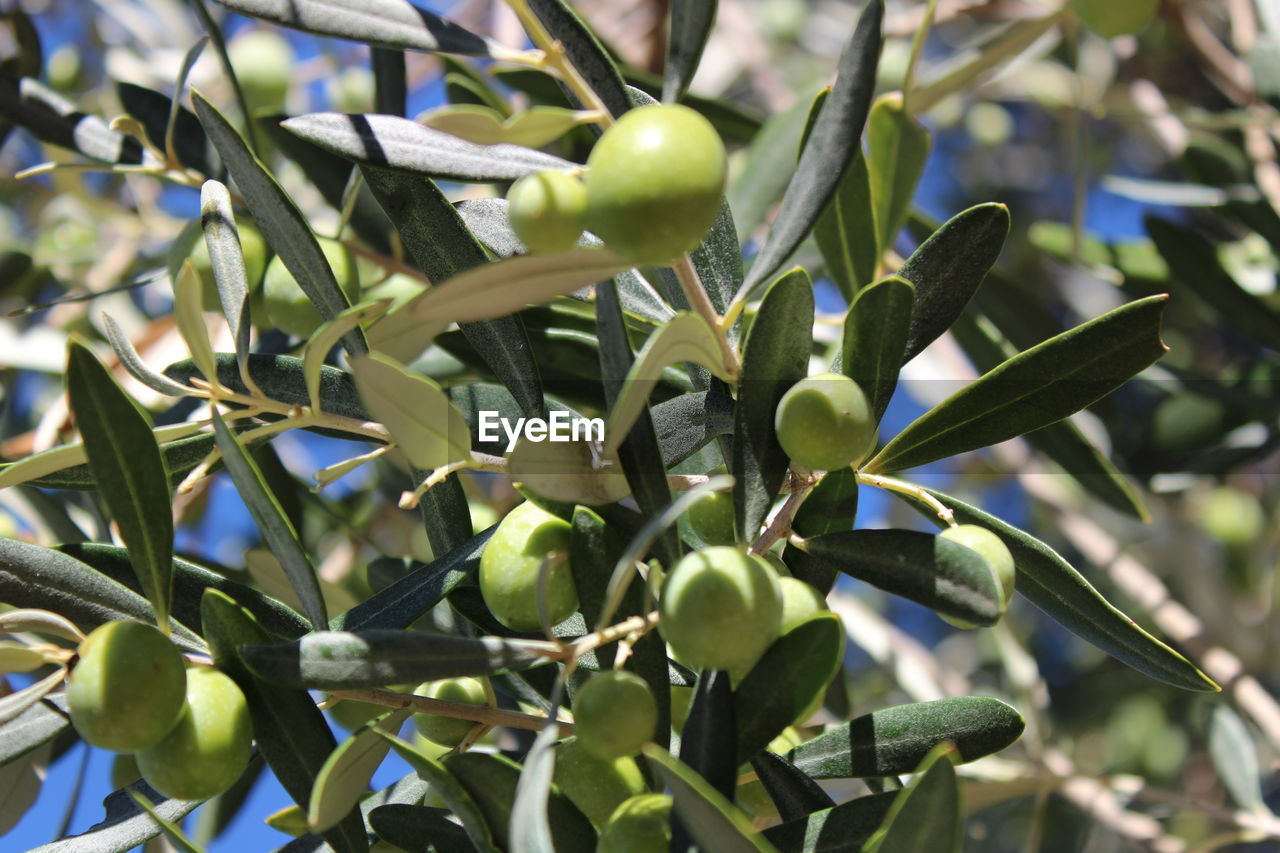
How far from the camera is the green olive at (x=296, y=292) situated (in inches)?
43.9

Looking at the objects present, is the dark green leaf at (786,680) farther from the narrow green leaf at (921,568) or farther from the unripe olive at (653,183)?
the unripe olive at (653,183)

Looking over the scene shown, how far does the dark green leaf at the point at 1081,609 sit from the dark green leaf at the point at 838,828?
0.23m

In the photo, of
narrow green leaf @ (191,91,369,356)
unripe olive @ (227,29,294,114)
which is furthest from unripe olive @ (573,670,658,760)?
unripe olive @ (227,29,294,114)

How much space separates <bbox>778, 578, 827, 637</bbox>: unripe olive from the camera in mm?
717

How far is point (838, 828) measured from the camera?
0.71 meters

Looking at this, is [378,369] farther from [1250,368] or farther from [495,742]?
[1250,368]

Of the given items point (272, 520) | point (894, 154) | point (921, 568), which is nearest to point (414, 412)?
point (272, 520)

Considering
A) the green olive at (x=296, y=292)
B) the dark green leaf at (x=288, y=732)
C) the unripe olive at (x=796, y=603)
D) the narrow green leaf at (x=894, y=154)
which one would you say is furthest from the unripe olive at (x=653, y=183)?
the narrow green leaf at (x=894, y=154)

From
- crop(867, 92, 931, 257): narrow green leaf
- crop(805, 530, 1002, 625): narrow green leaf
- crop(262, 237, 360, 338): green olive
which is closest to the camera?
crop(805, 530, 1002, 625): narrow green leaf

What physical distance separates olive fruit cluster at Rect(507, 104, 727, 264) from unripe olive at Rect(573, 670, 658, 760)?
245 mm

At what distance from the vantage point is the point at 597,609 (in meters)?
0.75

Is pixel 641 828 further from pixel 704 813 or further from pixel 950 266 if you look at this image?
pixel 950 266

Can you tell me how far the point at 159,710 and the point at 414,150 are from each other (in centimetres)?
38

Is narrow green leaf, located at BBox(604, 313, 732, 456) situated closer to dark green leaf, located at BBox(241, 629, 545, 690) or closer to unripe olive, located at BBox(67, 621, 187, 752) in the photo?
dark green leaf, located at BBox(241, 629, 545, 690)
